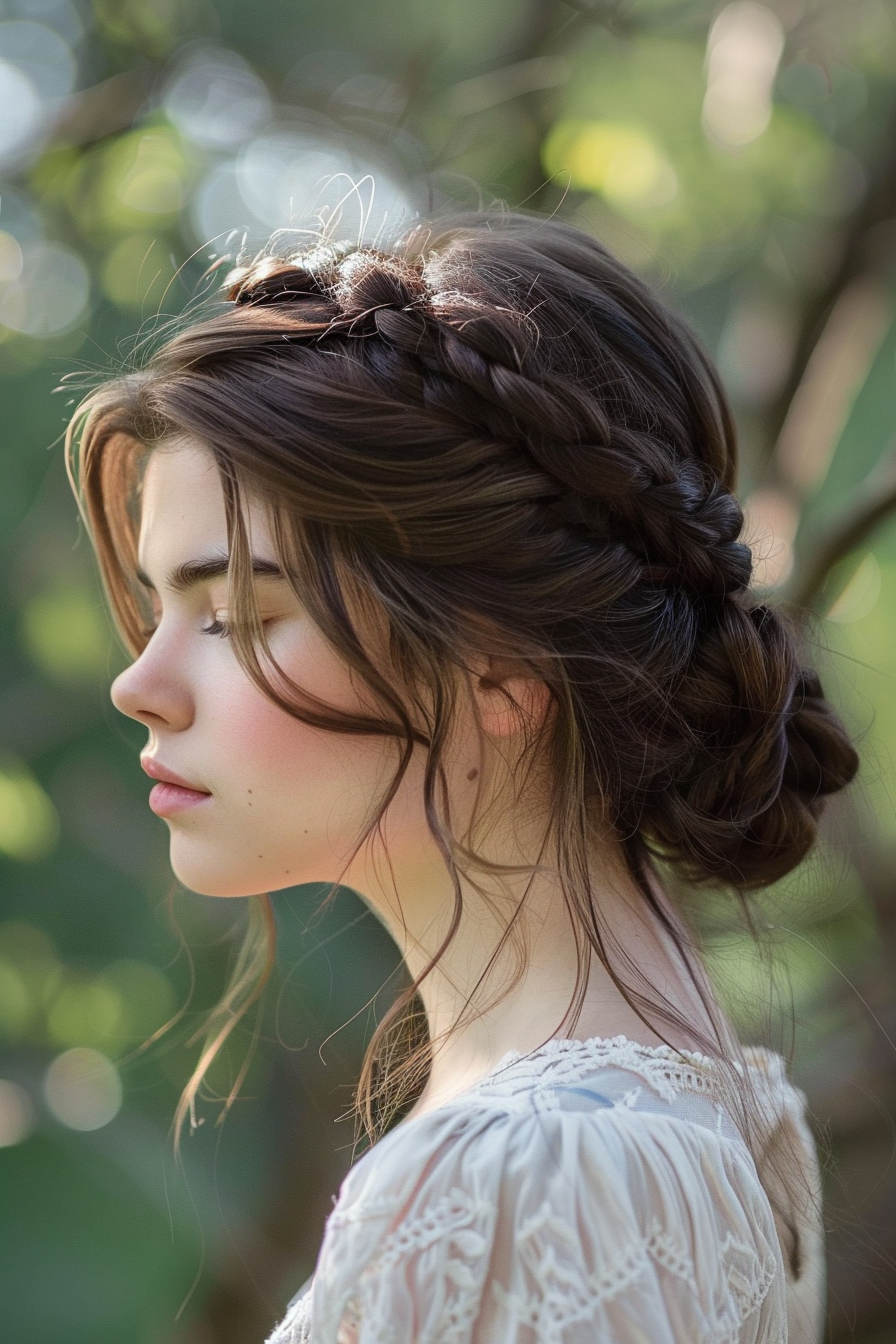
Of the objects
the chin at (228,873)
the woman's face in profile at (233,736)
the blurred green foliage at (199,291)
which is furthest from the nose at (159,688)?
the blurred green foliage at (199,291)

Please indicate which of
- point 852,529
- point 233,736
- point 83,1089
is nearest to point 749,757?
point 233,736

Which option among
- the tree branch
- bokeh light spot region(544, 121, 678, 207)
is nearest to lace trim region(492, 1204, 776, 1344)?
the tree branch

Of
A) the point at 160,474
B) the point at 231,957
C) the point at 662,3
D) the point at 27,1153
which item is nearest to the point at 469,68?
the point at 662,3

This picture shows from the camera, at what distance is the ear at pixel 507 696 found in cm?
114

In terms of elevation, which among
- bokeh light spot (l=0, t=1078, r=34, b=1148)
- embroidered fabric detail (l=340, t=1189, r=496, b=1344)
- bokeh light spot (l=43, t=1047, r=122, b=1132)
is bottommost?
bokeh light spot (l=0, t=1078, r=34, b=1148)

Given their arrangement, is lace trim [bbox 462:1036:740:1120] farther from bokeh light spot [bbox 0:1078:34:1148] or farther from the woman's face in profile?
bokeh light spot [bbox 0:1078:34:1148]

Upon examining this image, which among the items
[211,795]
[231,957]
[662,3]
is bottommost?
[231,957]

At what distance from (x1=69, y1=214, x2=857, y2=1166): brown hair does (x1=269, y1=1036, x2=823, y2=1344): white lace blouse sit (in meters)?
0.16

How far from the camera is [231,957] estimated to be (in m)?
2.31

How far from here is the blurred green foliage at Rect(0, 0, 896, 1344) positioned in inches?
88.0

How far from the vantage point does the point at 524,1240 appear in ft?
2.86

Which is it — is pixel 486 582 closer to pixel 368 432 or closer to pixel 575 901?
pixel 368 432

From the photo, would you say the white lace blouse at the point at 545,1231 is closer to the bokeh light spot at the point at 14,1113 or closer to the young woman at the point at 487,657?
the young woman at the point at 487,657

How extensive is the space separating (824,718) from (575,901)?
358mm
